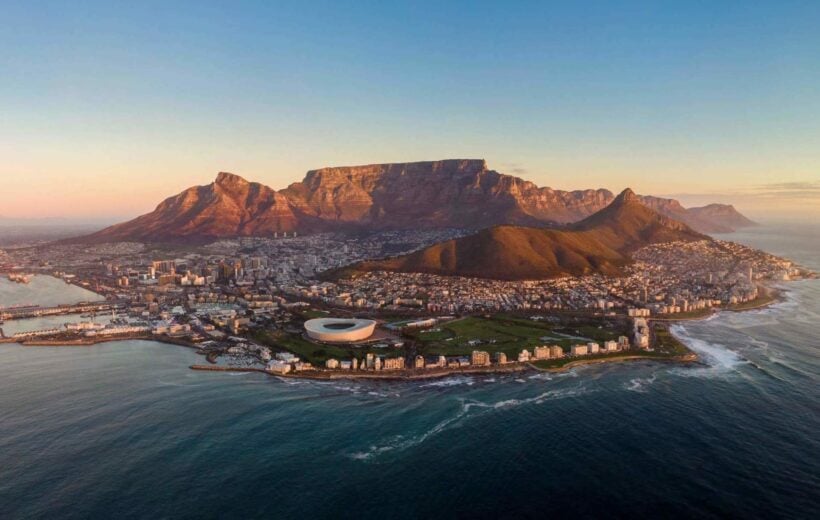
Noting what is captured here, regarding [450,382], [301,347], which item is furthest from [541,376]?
[301,347]

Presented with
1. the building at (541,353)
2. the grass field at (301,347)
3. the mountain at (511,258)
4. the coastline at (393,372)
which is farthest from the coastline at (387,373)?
the mountain at (511,258)

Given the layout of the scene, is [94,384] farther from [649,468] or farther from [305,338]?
[649,468]

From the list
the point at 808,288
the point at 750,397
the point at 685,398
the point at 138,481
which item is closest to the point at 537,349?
the point at 685,398

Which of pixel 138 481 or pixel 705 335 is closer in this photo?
pixel 138 481

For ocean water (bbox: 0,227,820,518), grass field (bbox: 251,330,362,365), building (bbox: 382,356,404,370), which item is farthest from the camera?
→ grass field (bbox: 251,330,362,365)

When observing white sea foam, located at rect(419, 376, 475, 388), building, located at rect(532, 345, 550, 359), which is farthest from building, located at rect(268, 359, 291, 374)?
building, located at rect(532, 345, 550, 359)

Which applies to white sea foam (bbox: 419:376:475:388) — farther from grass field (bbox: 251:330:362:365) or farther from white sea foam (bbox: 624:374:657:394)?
white sea foam (bbox: 624:374:657:394)

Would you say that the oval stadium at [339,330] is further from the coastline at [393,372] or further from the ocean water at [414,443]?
the ocean water at [414,443]
